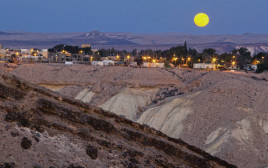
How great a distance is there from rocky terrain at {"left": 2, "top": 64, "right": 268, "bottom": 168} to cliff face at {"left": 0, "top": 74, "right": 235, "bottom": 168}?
15407 millimetres

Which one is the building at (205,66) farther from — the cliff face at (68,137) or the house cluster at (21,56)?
the cliff face at (68,137)

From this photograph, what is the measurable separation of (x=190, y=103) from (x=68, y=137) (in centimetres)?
2645

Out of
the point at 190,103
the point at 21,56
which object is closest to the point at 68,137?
the point at 190,103

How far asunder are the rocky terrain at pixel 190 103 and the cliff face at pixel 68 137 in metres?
15.4

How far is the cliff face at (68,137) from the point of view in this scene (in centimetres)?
612

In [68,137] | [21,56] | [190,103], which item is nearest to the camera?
[68,137]

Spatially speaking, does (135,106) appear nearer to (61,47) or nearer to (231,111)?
(231,111)

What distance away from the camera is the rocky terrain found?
81.8ft

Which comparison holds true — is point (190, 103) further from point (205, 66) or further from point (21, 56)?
point (21, 56)

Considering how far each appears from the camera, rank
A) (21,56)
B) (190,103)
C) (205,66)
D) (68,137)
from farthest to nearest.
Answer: (21,56) → (205,66) → (190,103) → (68,137)

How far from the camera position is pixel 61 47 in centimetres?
12394

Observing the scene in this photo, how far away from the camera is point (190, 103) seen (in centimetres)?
3259

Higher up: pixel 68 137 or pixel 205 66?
pixel 68 137

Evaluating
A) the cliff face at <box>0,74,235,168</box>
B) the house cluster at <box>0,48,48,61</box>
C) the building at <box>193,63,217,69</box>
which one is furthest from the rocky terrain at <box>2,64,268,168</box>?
the house cluster at <box>0,48,48,61</box>
